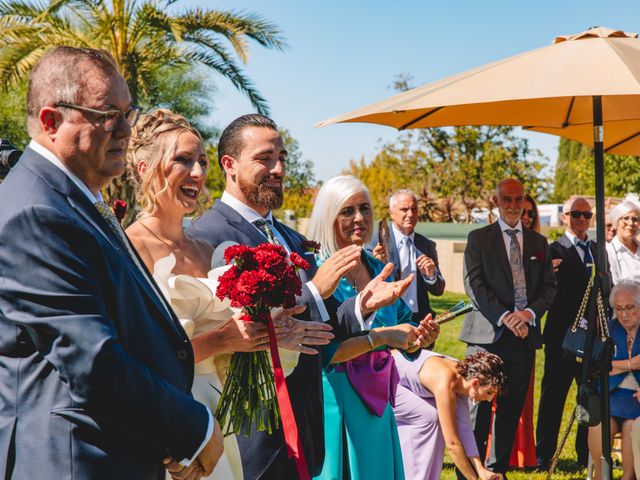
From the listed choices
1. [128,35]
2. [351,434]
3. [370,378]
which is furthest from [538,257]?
[128,35]

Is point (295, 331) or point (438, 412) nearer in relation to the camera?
point (295, 331)

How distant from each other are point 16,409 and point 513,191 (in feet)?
17.6

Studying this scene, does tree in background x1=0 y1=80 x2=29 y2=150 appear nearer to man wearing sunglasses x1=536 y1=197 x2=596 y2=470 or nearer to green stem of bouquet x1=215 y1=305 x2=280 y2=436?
man wearing sunglasses x1=536 y1=197 x2=596 y2=470

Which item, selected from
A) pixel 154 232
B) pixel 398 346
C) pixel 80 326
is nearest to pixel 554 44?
pixel 398 346

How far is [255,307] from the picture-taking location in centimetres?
242

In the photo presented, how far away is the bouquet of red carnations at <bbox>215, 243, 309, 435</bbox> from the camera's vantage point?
2.38m

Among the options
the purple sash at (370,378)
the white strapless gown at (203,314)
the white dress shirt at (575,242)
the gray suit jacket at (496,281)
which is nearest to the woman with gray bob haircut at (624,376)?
the gray suit jacket at (496,281)

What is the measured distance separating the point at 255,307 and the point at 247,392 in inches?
13.3

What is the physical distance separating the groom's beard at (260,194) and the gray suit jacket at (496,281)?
3.49 metres

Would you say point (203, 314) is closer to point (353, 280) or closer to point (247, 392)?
point (247, 392)

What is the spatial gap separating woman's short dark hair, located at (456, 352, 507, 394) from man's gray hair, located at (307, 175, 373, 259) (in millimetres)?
1794

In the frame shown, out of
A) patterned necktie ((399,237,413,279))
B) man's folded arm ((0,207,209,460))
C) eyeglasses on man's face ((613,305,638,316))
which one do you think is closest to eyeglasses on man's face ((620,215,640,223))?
eyeglasses on man's face ((613,305,638,316))

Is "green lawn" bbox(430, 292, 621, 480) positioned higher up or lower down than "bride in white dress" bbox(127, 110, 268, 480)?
lower down

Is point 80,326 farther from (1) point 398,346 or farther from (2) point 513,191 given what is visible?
(2) point 513,191
